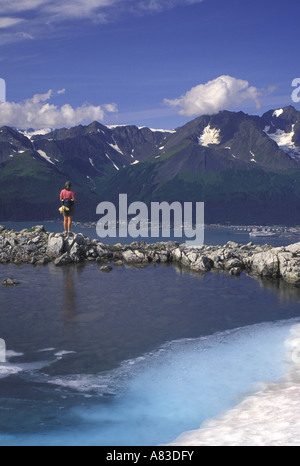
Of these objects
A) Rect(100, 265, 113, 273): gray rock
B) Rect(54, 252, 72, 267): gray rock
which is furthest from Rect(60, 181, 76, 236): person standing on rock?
Rect(100, 265, 113, 273): gray rock

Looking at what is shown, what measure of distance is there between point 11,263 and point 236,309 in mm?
22586

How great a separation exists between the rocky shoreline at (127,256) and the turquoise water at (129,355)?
4.63m

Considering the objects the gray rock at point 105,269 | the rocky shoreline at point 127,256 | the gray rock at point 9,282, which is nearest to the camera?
the gray rock at point 9,282

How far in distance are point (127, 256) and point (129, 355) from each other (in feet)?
75.3

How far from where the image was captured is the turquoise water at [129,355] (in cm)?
1262

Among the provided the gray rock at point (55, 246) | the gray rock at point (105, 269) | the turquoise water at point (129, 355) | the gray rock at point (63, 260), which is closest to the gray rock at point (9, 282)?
the turquoise water at point (129, 355)

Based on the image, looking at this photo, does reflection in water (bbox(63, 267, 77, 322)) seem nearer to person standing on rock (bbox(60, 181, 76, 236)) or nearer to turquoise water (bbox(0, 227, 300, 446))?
turquoise water (bbox(0, 227, 300, 446))

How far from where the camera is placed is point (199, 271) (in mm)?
36406

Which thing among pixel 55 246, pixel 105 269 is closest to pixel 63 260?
pixel 55 246

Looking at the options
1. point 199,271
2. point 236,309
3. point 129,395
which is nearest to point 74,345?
point 129,395

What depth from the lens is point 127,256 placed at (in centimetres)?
4025

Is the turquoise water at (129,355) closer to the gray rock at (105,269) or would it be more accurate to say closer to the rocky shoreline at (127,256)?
the gray rock at (105,269)

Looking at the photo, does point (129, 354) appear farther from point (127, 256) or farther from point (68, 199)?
point (127, 256)

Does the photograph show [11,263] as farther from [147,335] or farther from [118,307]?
[147,335]
